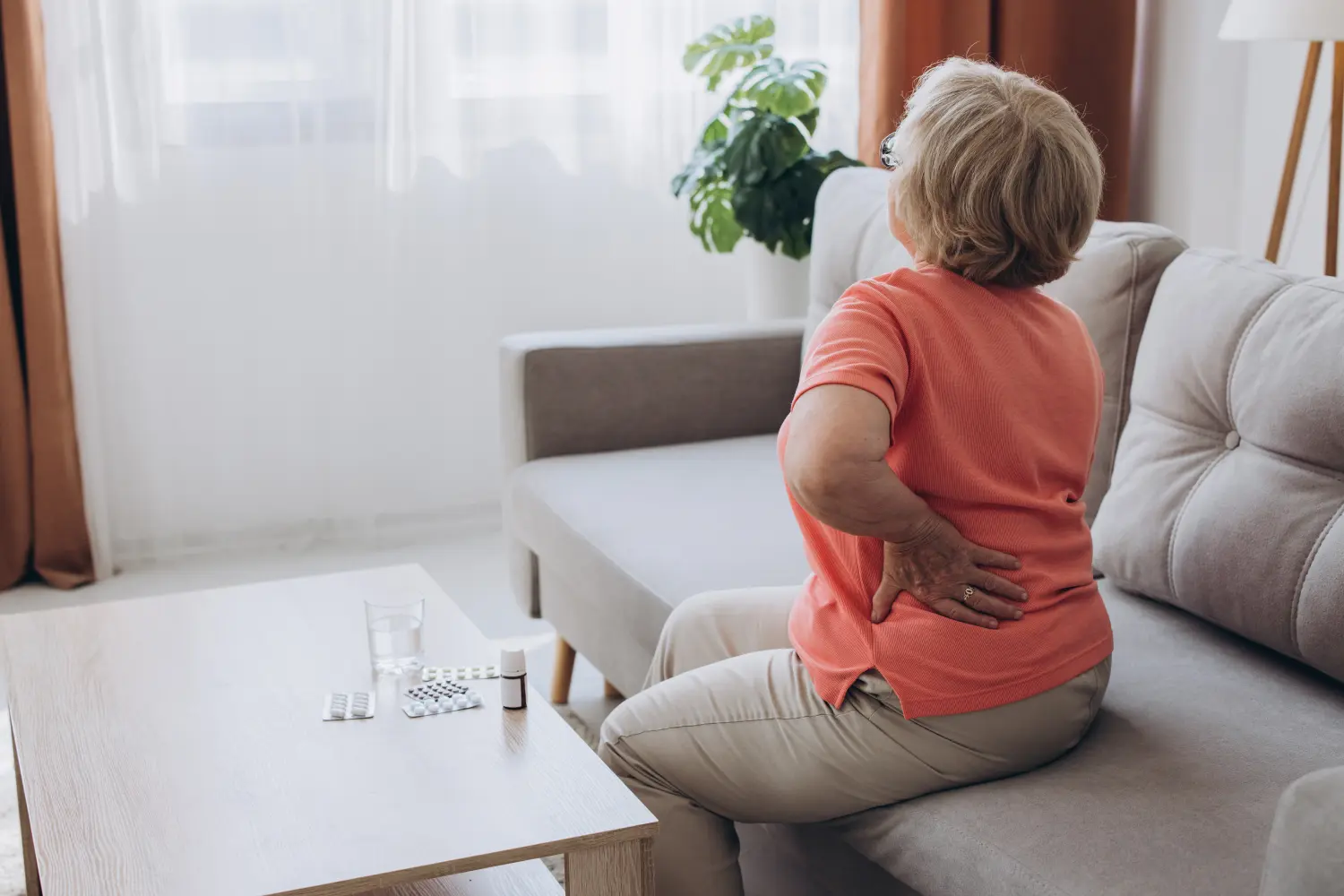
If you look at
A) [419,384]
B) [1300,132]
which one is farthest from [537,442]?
[1300,132]

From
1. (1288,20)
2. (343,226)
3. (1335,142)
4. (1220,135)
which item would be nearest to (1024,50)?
(1220,135)

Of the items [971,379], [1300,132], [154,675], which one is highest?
[1300,132]

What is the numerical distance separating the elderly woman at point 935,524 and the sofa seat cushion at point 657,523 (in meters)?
0.50

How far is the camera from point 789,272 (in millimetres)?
3328

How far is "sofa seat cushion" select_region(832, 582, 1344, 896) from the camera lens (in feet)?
3.78

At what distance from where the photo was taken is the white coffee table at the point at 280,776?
1173 millimetres

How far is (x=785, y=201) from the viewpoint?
124 inches

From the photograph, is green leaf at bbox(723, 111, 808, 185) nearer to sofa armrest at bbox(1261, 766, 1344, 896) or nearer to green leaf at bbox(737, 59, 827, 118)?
green leaf at bbox(737, 59, 827, 118)

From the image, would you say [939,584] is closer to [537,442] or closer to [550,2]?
[537,442]

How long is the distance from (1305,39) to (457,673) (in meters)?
1.80

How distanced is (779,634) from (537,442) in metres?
1.02

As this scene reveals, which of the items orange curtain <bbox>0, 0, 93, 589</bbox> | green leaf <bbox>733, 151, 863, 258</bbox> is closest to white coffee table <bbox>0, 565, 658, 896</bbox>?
orange curtain <bbox>0, 0, 93, 589</bbox>

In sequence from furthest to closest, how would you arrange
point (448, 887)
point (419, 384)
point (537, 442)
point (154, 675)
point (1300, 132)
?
point (419, 384), point (1300, 132), point (537, 442), point (154, 675), point (448, 887)

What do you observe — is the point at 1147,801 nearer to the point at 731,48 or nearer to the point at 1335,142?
the point at 1335,142
